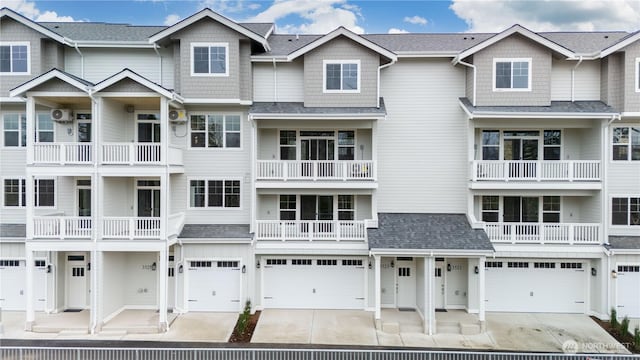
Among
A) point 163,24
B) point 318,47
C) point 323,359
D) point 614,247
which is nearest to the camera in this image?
point 323,359

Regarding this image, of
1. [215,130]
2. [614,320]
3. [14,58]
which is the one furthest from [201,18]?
[614,320]

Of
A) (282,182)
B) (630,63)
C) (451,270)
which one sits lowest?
(451,270)

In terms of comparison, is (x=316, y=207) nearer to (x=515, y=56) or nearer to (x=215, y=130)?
(x=215, y=130)

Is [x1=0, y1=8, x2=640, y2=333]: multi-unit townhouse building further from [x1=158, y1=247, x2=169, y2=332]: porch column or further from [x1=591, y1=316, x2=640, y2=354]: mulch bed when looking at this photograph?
[x1=158, y1=247, x2=169, y2=332]: porch column

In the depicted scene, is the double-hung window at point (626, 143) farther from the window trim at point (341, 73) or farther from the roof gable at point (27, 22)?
the roof gable at point (27, 22)

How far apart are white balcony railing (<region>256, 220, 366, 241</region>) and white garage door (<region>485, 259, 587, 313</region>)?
5231mm

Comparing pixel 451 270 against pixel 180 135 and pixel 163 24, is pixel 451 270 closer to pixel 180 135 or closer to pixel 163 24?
pixel 180 135

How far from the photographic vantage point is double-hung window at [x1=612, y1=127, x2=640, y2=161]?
1467 centimetres

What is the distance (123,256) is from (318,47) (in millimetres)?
10587

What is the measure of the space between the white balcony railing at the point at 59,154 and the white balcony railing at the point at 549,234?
1415 centimetres

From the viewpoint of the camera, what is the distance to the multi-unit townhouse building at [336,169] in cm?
1415

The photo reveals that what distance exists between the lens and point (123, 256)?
1469cm

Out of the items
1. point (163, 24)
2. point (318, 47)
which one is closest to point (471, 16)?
point (318, 47)

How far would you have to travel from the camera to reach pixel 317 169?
14.7m
